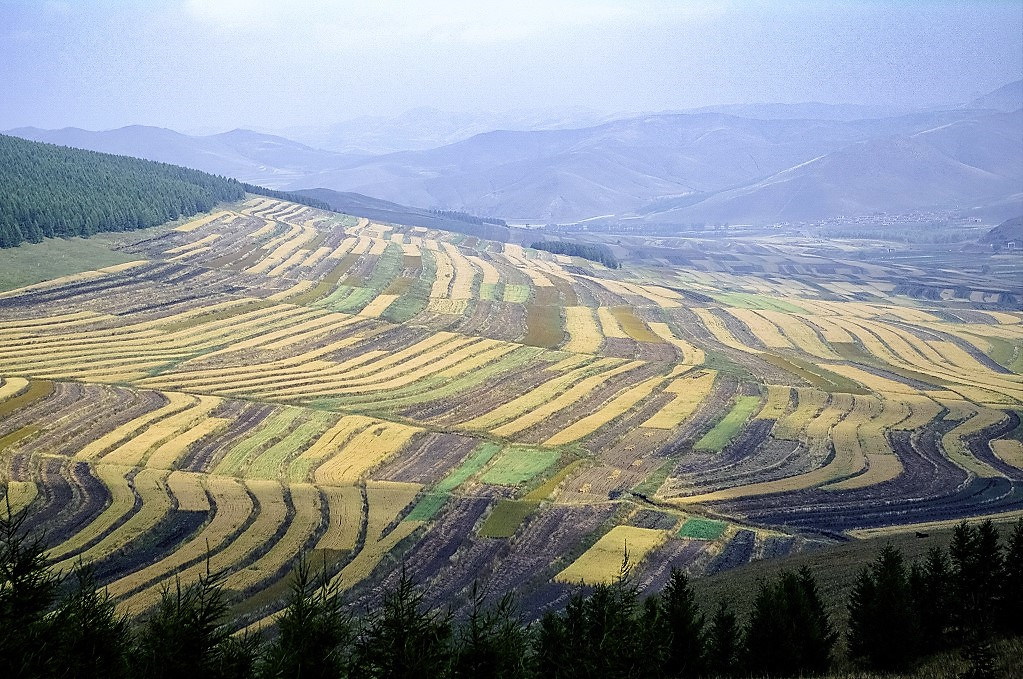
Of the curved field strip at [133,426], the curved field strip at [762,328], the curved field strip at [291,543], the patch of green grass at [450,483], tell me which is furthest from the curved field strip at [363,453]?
the curved field strip at [762,328]

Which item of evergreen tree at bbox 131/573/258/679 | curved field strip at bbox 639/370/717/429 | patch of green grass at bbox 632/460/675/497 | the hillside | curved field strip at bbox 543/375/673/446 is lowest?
patch of green grass at bbox 632/460/675/497

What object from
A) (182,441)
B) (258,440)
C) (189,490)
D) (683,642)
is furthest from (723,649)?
(182,441)

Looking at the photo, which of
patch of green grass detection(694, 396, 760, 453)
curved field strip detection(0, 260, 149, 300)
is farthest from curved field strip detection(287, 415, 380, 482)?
curved field strip detection(0, 260, 149, 300)

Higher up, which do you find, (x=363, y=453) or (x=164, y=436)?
(x=164, y=436)

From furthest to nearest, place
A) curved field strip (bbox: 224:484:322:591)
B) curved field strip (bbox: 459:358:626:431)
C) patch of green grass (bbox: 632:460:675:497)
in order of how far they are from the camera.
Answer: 1. curved field strip (bbox: 459:358:626:431)
2. patch of green grass (bbox: 632:460:675:497)
3. curved field strip (bbox: 224:484:322:591)

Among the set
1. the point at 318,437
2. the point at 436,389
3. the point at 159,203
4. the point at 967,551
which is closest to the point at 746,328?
the point at 436,389

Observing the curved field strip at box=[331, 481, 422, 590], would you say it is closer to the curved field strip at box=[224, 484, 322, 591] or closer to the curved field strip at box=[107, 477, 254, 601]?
the curved field strip at box=[224, 484, 322, 591]

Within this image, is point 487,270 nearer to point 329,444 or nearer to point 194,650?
point 329,444
